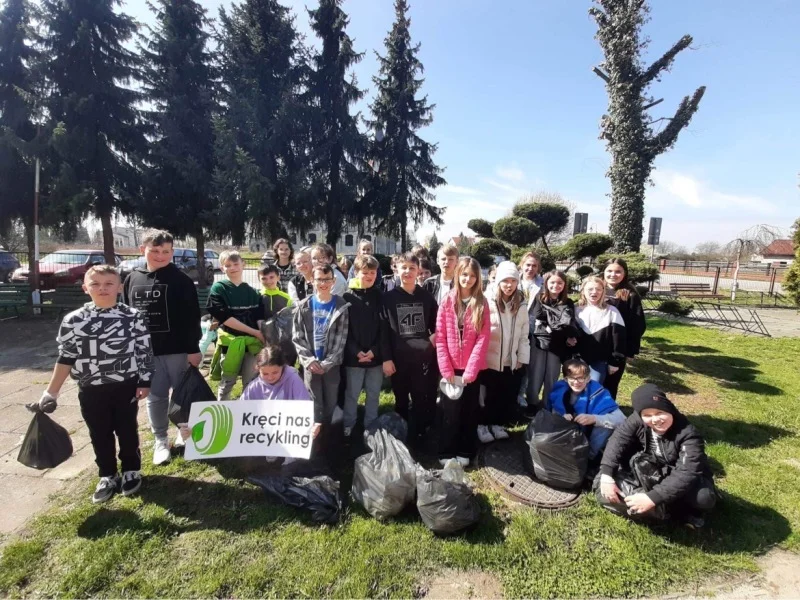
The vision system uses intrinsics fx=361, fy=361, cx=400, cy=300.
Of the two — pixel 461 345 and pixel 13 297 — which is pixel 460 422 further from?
pixel 13 297

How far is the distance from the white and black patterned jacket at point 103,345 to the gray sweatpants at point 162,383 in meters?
0.42

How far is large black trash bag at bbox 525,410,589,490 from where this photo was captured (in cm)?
291

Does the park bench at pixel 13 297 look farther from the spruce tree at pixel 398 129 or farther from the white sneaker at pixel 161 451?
the spruce tree at pixel 398 129

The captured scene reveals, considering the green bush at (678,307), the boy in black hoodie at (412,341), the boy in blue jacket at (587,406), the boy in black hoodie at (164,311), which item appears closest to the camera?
the boy in black hoodie at (164,311)

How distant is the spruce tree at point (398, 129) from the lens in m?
18.3

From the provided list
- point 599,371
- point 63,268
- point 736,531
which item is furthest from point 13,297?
point 736,531

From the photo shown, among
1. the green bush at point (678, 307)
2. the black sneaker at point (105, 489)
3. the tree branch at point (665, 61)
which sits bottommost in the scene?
the black sneaker at point (105, 489)

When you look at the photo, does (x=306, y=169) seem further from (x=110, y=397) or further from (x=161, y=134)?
(x=110, y=397)

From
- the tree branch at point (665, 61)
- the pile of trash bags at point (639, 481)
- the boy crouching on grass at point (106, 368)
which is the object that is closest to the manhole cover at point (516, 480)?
the pile of trash bags at point (639, 481)

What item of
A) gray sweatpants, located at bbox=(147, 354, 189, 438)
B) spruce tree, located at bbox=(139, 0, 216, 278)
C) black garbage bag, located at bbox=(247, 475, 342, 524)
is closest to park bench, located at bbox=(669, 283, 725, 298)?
black garbage bag, located at bbox=(247, 475, 342, 524)

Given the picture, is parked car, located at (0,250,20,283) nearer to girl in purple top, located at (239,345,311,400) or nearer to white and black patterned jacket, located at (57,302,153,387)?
white and black patterned jacket, located at (57,302,153,387)

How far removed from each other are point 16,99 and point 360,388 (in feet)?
48.2

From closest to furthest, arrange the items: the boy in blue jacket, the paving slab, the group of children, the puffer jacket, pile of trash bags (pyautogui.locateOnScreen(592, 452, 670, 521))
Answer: pile of trash bags (pyautogui.locateOnScreen(592, 452, 670, 521))
the paving slab
the group of children
the boy in blue jacket
the puffer jacket

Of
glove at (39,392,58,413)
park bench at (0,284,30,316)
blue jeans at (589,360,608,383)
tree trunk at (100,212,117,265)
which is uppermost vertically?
tree trunk at (100,212,117,265)
